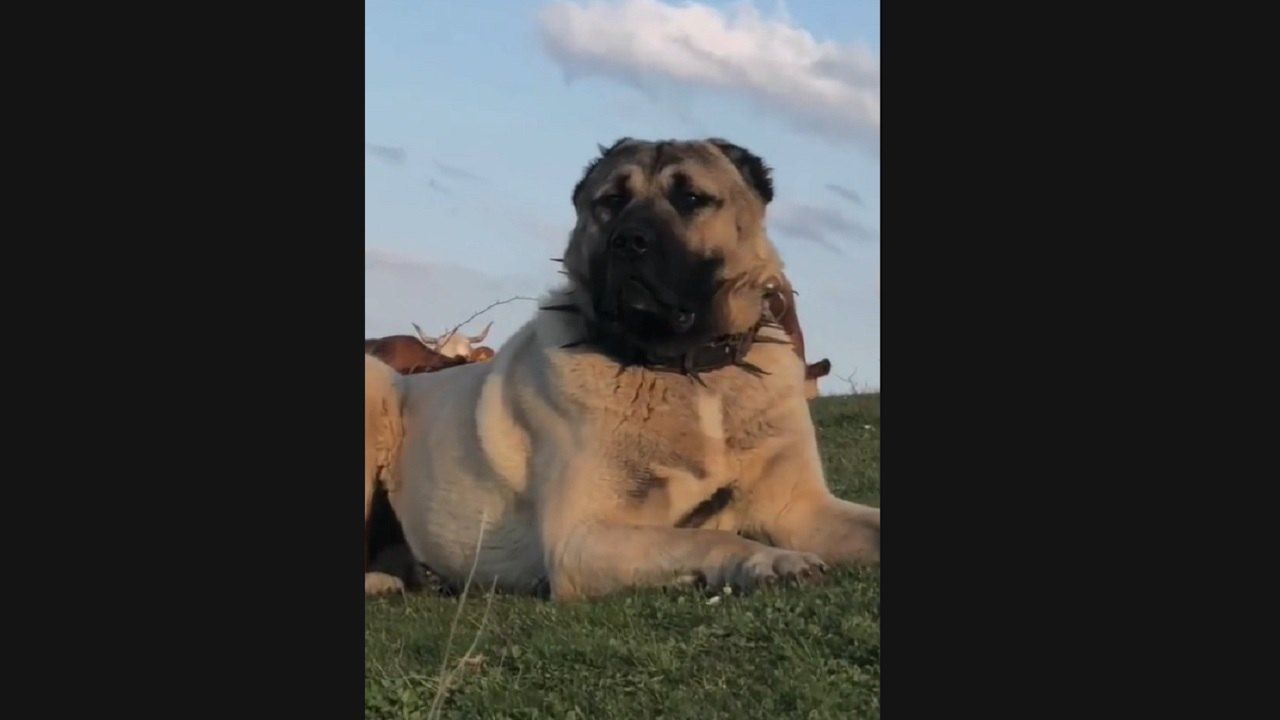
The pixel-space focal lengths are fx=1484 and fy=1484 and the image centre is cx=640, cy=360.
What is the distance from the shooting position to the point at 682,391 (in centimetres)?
608

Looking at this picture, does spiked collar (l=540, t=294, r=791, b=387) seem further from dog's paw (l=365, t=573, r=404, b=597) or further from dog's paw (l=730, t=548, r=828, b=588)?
dog's paw (l=365, t=573, r=404, b=597)

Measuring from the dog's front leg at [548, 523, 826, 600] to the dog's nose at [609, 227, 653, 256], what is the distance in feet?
3.71

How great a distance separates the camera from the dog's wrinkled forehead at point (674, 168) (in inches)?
220

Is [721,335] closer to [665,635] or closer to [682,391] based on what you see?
[682,391]

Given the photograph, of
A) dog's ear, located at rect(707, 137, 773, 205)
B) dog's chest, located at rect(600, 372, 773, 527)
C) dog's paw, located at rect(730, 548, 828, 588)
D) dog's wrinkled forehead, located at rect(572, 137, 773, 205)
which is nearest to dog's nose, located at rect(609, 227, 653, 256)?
dog's wrinkled forehead, located at rect(572, 137, 773, 205)

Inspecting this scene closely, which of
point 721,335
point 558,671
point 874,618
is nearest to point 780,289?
point 721,335

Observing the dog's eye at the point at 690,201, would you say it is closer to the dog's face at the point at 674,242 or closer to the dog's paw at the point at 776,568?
the dog's face at the point at 674,242

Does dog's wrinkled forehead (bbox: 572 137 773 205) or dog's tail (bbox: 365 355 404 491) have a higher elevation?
dog's wrinkled forehead (bbox: 572 137 773 205)

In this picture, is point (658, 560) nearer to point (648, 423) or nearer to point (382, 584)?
point (648, 423)

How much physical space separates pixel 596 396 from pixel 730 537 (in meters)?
0.82

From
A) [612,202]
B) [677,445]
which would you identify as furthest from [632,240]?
[677,445]

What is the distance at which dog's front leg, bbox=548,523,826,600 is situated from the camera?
18.5 ft

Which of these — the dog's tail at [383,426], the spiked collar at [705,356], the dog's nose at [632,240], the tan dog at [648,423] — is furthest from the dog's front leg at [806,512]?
the dog's tail at [383,426]

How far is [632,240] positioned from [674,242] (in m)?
0.18
